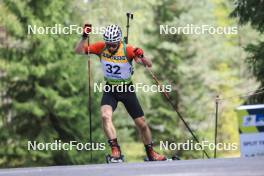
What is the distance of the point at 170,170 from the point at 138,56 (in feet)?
10.1

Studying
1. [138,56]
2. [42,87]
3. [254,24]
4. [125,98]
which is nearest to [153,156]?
[125,98]

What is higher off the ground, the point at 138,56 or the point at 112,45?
the point at 112,45

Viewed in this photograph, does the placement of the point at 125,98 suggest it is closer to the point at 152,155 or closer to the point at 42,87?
the point at 152,155

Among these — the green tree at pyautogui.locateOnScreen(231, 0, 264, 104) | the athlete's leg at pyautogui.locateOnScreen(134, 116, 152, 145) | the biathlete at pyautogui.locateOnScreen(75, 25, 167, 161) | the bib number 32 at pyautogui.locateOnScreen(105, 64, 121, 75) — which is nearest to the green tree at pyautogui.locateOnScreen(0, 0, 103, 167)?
the green tree at pyautogui.locateOnScreen(231, 0, 264, 104)

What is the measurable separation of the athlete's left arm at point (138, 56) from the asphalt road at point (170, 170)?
2.14 metres

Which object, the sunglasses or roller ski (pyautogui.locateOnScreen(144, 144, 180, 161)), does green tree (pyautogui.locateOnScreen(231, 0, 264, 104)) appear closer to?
roller ski (pyautogui.locateOnScreen(144, 144, 180, 161))

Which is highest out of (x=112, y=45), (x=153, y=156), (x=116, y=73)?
(x=112, y=45)

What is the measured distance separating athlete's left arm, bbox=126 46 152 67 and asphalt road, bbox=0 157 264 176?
2140 millimetres

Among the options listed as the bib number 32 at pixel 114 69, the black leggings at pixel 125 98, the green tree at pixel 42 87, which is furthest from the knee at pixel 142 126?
the green tree at pixel 42 87

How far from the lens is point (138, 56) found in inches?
468

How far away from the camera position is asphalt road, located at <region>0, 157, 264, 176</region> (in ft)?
28.5

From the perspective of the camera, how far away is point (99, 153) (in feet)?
99.0

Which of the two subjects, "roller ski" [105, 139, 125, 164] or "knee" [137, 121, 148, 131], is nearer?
"roller ski" [105, 139, 125, 164]

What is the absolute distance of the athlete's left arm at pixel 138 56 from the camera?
1181cm
